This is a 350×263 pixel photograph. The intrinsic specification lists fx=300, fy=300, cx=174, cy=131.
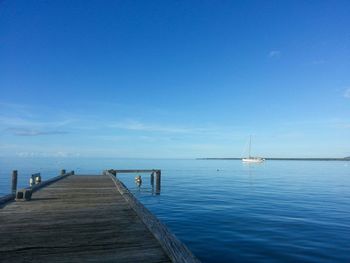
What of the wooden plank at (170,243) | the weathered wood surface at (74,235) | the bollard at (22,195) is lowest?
the weathered wood surface at (74,235)

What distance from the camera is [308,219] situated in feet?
61.6

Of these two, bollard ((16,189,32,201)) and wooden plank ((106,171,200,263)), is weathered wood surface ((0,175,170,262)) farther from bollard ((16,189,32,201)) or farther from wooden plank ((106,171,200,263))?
bollard ((16,189,32,201))

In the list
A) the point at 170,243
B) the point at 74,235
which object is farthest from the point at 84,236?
the point at 170,243

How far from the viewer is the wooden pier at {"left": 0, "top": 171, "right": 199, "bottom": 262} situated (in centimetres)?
565

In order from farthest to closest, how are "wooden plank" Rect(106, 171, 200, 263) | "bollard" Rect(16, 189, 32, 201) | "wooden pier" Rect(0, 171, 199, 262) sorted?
"bollard" Rect(16, 189, 32, 201) < "wooden pier" Rect(0, 171, 199, 262) < "wooden plank" Rect(106, 171, 200, 263)

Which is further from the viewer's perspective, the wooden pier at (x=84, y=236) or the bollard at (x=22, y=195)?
the bollard at (x=22, y=195)

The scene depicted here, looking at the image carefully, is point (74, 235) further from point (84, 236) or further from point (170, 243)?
point (170, 243)

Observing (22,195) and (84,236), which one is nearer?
(84,236)

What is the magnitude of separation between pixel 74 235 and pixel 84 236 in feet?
0.92

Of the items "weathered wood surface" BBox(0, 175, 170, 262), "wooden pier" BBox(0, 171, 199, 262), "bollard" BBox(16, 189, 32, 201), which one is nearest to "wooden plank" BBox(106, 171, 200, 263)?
"wooden pier" BBox(0, 171, 199, 262)

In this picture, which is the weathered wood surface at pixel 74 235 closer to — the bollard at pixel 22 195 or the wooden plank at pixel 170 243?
the wooden plank at pixel 170 243

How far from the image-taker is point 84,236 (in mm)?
7078

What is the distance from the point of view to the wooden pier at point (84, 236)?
565 centimetres

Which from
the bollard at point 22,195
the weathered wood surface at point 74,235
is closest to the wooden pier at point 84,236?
the weathered wood surface at point 74,235
